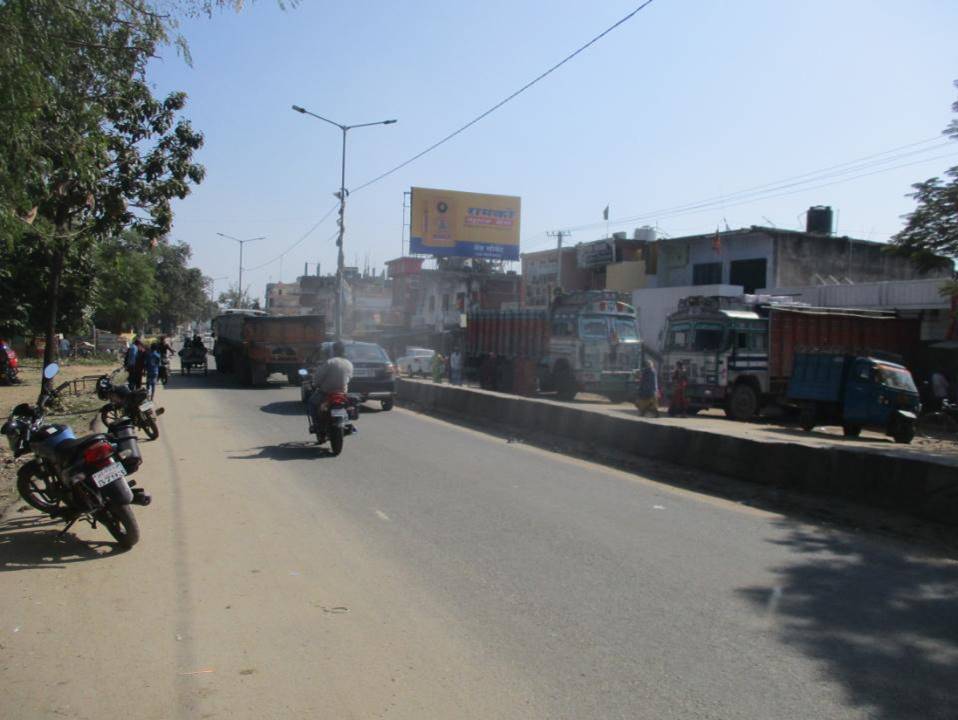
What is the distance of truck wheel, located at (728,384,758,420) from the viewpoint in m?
22.3

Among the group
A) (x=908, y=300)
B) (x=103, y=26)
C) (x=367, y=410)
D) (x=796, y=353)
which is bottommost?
(x=367, y=410)

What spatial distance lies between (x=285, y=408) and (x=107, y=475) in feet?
45.2

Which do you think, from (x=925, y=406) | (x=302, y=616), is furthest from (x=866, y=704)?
(x=925, y=406)

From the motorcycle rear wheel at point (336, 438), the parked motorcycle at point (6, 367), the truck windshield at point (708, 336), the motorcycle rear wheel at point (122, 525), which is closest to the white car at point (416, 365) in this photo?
the parked motorcycle at point (6, 367)

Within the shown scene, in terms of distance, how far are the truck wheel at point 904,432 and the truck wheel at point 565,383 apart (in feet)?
33.2

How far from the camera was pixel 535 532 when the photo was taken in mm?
7609

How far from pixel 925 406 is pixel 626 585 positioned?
22626 mm

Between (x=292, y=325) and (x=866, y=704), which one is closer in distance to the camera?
(x=866, y=704)

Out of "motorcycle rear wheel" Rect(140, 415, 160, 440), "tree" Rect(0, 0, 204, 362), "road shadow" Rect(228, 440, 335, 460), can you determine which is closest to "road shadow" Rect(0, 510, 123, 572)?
"tree" Rect(0, 0, 204, 362)

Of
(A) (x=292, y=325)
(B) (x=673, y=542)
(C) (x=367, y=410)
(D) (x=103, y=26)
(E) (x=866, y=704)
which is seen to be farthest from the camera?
A: (A) (x=292, y=325)

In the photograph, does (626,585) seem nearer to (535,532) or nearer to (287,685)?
(535,532)

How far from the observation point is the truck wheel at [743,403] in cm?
2230

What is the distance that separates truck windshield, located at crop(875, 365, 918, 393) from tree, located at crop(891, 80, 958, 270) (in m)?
6.09

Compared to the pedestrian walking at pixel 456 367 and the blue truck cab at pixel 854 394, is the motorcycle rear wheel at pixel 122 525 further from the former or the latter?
the pedestrian walking at pixel 456 367
